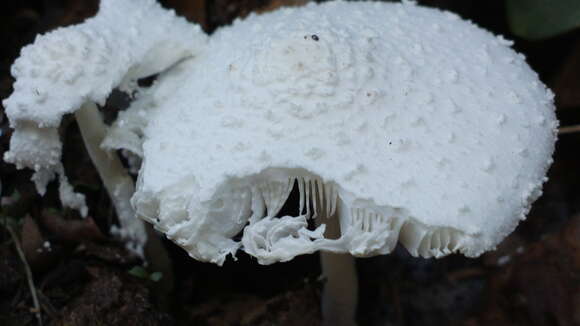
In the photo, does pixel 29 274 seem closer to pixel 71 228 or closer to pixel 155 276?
pixel 71 228

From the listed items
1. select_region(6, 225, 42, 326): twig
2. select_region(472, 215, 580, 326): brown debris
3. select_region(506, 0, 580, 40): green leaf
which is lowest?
select_region(472, 215, 580, 326): brown debris

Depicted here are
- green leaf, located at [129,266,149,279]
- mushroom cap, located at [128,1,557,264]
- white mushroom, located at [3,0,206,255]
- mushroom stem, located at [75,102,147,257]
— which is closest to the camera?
mushroom cap, located at [128,1,557,264]

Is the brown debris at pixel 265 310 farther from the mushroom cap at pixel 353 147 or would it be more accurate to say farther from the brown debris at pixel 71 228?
the mushroom cap at pixel 353 147

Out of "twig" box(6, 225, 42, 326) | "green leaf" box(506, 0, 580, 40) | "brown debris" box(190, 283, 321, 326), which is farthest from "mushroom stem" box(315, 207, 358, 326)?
"green leaf" box(506, 0, 580, 40)

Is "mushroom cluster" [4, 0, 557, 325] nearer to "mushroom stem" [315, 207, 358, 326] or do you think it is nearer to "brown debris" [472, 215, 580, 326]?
"mushroom stem" [315, 207, 358, 326]

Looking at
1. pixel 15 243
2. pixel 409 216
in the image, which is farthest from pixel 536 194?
pixel 15 243

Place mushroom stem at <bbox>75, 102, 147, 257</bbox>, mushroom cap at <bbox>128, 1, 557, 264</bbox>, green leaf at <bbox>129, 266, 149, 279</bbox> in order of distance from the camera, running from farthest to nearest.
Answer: green leaf at <bbox>129, 266, 149, 279</bbox> → mushroom stem at <bbox>75, 102, 147, 257</bbox> → mushroom cap at <bbox>128, 1, 557, 264</bbox>

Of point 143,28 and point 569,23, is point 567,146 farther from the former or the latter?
point 143,28
